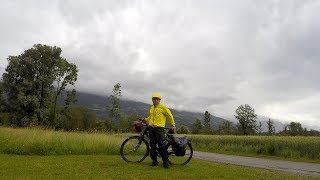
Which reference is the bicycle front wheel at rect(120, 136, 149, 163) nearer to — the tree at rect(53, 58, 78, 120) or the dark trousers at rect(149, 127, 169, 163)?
the dark trousers at rect(149, 127, 169, 163)

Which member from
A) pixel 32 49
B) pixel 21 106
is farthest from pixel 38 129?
pixel 32 49

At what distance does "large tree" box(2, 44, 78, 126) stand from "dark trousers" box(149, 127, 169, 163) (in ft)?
130

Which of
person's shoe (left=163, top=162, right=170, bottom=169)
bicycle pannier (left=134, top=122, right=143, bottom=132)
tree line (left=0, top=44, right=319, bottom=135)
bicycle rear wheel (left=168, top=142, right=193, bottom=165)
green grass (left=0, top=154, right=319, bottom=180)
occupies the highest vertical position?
tree line (left=0, top=44, right=319, bottom=135)

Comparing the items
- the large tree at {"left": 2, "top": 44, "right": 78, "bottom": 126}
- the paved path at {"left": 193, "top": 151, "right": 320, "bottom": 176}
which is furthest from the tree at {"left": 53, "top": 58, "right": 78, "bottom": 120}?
the paved path at {"left": 193, "top": 151, "right": 320, "bottom": 176}

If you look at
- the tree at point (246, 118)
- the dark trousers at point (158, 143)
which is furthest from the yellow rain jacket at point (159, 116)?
the tree at point (246, 118)

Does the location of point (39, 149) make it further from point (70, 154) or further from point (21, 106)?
point (21, 106)

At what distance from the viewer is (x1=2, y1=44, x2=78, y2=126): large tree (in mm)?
51094

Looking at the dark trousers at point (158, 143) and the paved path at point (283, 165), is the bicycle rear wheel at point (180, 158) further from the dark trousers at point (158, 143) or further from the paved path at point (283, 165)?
the paved path at point (283, 165)

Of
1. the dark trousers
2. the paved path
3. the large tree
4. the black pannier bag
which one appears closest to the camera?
the dark trousers

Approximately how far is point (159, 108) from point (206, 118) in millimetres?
157505

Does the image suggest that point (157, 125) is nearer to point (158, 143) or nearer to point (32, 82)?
point (158, 143)

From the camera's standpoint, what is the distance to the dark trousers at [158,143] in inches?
484

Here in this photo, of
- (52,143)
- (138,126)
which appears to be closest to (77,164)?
(138,126)

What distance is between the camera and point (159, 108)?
12.6 metres
